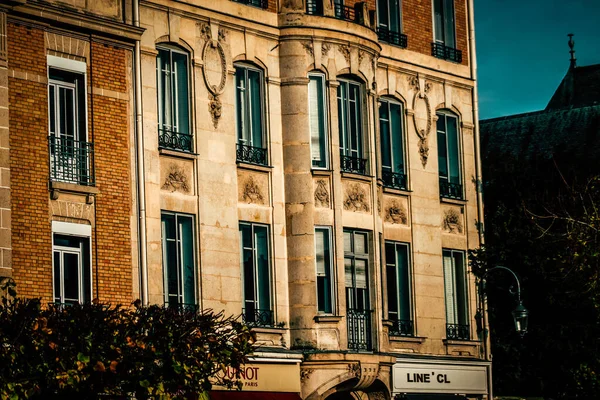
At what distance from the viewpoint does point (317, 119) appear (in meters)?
32.3

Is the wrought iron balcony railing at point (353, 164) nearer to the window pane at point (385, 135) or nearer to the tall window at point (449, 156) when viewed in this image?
the window pane at point (385, 135)

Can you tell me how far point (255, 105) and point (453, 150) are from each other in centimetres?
765

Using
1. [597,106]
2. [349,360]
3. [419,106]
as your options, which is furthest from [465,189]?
[597,106]

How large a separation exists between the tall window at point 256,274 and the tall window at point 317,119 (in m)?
2.11

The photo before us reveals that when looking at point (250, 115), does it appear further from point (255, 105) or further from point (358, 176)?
point (358, 176)

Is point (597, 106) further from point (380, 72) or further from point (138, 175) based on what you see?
point (138, 175)

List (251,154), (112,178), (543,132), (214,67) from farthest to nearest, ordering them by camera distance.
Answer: (543,132) → (251,154) → (214,67) → (112,178)

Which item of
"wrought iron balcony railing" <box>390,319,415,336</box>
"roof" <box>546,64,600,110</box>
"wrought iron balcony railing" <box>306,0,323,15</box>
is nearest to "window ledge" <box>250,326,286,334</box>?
"wrought iron balcony railing" <box>390,319,415,336</box>

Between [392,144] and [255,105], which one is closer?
[255,105]

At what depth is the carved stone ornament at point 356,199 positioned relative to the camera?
3256 centimetres

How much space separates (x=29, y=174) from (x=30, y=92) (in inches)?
60.3

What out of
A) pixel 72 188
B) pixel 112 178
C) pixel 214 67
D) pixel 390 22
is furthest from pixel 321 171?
pixel 72 188

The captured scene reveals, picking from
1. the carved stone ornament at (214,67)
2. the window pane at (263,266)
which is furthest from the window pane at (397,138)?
the carved stone ornament at (214,67)

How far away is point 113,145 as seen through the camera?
2800 centimetres
